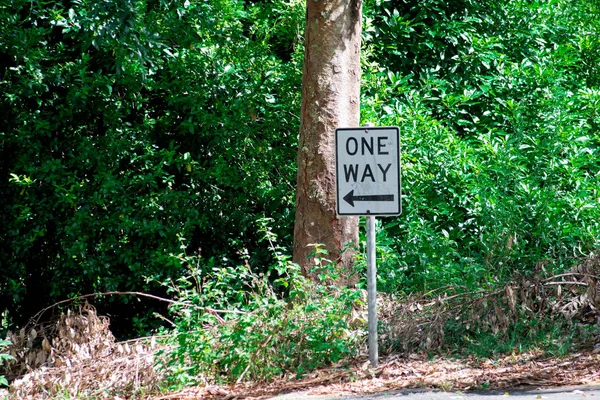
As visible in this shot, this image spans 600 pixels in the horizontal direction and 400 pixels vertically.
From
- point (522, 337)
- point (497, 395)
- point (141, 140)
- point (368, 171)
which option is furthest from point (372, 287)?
point (141, 140)

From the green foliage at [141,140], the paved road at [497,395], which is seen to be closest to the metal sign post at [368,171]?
the paved road at [497,395]

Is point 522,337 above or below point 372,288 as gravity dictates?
below

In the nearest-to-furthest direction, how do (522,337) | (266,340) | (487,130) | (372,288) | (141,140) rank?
(372,288)
(266,340)
(522,337)
(141,140)
(487,130)

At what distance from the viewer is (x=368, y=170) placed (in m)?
6.63

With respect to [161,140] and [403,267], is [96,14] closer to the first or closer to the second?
[161,140]

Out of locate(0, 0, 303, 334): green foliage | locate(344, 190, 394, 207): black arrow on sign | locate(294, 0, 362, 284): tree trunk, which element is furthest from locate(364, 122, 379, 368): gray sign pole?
locate(0, 0, 303, 334): green foliage

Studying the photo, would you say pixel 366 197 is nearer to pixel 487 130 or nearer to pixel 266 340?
pixel 266 340

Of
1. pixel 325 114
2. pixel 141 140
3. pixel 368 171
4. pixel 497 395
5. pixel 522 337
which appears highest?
pixel 325 114

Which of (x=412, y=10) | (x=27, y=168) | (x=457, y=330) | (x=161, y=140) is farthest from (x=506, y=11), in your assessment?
(x=27, y=168)

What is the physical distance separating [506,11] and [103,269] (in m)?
7.64

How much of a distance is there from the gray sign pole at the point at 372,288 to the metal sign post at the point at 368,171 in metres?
0.20

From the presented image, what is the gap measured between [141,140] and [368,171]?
508 centimetres

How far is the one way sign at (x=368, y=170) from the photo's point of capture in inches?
260

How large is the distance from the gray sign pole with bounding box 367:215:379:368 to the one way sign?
8.0 inches
